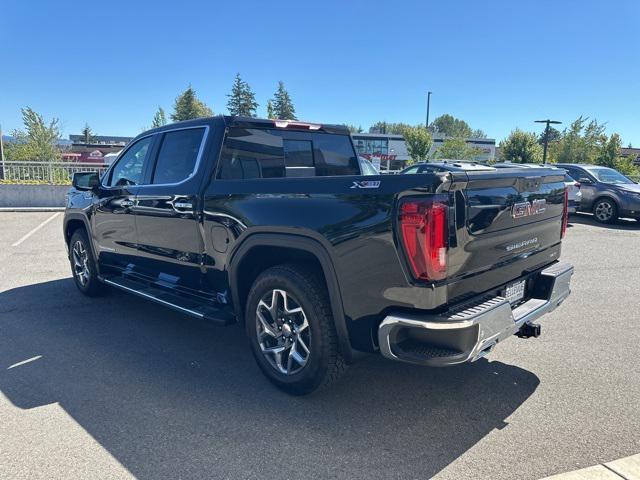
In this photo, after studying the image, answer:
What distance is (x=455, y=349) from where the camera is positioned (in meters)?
2.62

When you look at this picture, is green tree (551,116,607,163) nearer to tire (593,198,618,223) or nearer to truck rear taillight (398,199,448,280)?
tire (593,198,618,223)

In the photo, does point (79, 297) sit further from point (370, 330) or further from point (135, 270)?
point (370, 330)

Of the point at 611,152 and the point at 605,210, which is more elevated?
the point at 611,152

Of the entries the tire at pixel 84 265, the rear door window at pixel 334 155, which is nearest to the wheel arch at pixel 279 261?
the rear door window at pixel 334 155

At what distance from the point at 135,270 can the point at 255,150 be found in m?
1.91

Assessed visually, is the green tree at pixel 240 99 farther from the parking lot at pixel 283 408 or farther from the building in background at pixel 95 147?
the parking lot at pixel 283 408

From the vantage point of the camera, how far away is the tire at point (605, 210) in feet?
43.9

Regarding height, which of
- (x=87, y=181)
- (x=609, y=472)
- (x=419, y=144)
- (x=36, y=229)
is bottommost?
(x=36, y=229)

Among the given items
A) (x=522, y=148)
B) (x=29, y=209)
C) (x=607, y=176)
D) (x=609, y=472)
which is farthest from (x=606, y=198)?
(x=522, y=148)

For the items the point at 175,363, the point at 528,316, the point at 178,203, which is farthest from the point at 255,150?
the point at 528,316

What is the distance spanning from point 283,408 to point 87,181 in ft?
11.9

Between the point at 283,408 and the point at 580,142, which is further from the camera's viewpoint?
the point at 580,142

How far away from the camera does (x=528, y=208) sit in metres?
3.26

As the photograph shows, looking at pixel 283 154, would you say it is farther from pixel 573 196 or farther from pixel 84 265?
pixel 573 196
